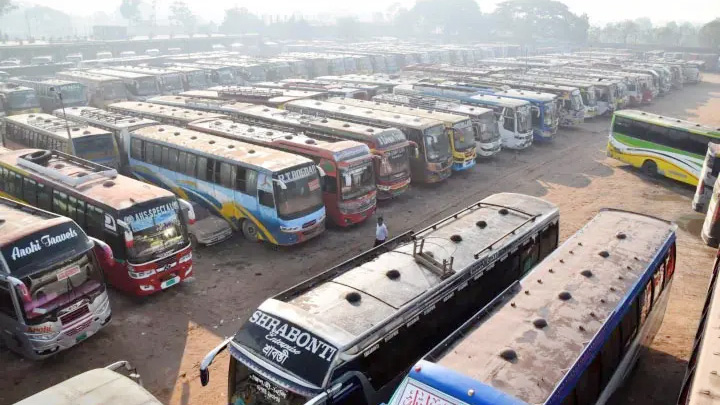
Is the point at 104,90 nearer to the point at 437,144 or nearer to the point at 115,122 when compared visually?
the point at 115,122

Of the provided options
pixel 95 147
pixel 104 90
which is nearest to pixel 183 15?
pixel 104 90

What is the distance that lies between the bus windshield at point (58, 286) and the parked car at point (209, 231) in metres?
4.67

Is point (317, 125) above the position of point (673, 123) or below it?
above

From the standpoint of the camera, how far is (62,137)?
19594mm

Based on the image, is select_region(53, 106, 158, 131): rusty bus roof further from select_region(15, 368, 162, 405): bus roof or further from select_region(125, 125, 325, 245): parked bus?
select_region(15, 368, 162, 405): bus roof

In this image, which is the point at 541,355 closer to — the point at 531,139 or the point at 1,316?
the point at 1,316

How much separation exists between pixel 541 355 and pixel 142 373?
7758 millimetres

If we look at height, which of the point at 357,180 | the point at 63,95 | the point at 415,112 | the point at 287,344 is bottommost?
the point at 357,180

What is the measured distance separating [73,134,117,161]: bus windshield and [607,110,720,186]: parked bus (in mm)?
22181

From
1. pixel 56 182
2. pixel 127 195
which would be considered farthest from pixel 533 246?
pixel 56 182

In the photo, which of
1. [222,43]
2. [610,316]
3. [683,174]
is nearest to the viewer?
[610,316]

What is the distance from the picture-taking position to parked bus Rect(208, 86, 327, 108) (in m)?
27.0

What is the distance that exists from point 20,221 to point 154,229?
107 inches

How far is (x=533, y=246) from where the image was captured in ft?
37.7
